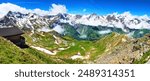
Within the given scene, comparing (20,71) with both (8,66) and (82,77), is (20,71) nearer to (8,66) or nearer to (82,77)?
(8,66)

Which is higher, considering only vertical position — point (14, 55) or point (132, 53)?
point (132, 53)

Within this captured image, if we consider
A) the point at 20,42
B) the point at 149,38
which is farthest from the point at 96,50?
the point at 20,42

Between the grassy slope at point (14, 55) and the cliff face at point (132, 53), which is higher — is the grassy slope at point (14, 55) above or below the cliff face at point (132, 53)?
below

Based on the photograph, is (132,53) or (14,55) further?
(132,53)

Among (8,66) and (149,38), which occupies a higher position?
(149,38)

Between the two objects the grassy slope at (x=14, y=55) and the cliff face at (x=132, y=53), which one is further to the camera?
the cliff face at (x=132, y=53)

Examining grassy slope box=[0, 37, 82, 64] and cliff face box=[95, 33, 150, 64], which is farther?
cliff face box=[95, 33, 150, 64]

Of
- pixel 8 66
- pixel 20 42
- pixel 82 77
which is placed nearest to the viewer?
pixel 82 77

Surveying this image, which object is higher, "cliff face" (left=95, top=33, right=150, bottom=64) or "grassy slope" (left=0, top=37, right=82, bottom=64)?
"cliff face" (left=95, top=33, right=150, bottom=64)

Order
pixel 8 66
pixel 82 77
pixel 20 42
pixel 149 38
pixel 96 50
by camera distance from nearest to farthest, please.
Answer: pixel 82 77, pixel 8 66, pixel 20 42, pixel 149 38, pixel 96 50

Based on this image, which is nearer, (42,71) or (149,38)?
(42,71)
